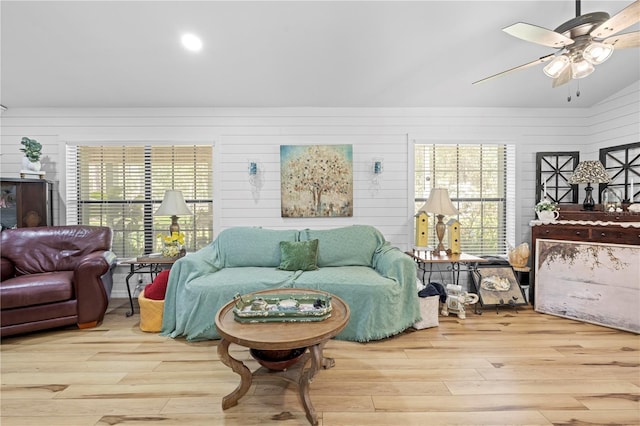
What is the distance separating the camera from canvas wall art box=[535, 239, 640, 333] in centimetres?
274

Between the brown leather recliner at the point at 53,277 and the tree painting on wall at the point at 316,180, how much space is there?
2.06 m

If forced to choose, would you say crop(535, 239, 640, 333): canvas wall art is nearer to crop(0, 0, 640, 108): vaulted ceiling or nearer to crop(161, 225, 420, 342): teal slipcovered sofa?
crop(161, 225, 420, 342): teal slipcovered sofa

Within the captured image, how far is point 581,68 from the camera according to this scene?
6.81 ft

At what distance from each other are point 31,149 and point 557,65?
5263mm

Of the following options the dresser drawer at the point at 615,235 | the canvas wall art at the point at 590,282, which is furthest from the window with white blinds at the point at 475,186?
the dresser drawer at the point at 615,235

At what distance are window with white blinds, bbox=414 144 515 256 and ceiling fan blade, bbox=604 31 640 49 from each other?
6.40 ft

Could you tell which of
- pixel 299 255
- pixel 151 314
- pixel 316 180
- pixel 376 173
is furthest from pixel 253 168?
pixel 151 314

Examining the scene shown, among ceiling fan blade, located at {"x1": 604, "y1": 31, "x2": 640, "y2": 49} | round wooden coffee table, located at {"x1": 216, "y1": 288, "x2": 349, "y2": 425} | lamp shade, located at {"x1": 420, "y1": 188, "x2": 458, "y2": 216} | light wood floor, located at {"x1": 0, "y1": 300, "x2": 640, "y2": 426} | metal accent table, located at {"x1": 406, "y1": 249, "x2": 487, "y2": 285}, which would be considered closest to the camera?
round wooden coffee table, located at {"x1": 216, "y1": 288, "x2": 349, "y2": 425}

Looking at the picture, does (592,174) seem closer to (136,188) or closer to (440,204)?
(440,204)

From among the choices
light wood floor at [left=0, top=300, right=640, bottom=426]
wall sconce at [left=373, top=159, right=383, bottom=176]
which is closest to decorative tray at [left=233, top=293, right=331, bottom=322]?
light wood floor at [left=0, top=300, right=640, bottom=426]

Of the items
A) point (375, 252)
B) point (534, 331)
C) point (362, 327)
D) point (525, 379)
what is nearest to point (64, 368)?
point (362, 327)

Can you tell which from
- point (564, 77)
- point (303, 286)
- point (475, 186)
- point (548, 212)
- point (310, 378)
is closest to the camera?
point (310, 378)

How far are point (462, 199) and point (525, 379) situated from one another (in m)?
2.39

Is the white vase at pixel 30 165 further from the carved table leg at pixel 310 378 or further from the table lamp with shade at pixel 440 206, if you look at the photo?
the table lamp with shade at pixel 440 206
